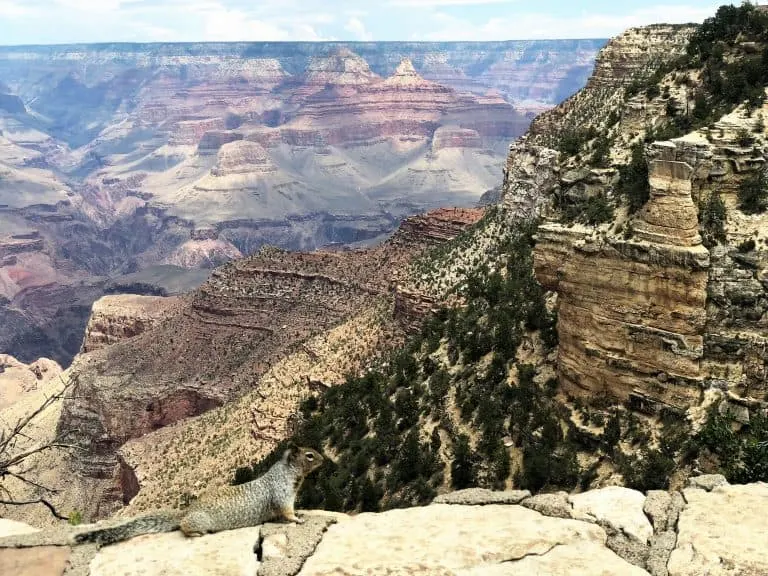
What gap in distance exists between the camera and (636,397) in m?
20.7

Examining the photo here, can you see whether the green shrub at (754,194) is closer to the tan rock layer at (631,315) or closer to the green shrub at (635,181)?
the tan rock layer at (631,315)

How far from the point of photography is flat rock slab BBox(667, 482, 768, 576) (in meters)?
9.96

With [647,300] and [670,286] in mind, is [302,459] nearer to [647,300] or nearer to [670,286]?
[647,300]

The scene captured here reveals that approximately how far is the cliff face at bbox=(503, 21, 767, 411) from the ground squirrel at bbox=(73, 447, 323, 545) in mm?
10999

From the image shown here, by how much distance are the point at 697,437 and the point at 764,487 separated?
7289 mm

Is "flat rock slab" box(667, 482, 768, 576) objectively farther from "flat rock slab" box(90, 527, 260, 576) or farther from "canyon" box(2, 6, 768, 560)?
"flat rock slab" box(90, 527, 260, 576)

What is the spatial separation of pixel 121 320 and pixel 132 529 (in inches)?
3398

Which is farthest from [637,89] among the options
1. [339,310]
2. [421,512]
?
[339,310]

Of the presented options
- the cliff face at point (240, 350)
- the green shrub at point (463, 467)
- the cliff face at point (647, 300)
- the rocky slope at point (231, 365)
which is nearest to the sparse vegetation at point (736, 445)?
the cliff face at point (647, 300)

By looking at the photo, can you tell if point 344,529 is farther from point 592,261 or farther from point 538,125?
point 538,125

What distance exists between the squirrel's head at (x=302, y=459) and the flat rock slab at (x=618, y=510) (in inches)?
150

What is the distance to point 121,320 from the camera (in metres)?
93.1

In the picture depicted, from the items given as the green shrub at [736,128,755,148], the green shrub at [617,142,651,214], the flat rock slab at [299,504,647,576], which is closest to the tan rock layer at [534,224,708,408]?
the green shrub at [617,142,651,214]

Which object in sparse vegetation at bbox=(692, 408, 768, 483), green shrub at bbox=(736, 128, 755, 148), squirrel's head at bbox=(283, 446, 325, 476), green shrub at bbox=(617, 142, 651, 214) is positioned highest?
green shrub at bbox=(736, 128, 755, 148)
